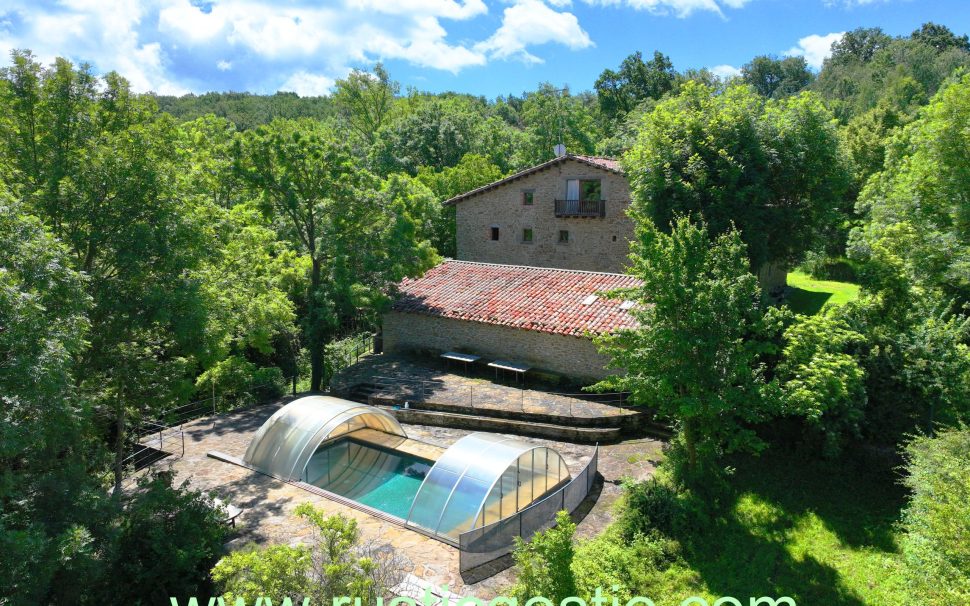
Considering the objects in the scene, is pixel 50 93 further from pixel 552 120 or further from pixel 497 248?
pixel 552 120

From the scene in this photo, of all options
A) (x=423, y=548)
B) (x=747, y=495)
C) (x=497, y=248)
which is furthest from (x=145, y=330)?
(x=497, y=248)

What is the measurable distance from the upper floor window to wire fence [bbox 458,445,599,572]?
61.7 ft

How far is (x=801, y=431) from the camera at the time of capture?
55.5ft

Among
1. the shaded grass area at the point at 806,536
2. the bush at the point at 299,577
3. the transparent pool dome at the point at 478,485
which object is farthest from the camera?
the transparent pool dome at the point at 478,485

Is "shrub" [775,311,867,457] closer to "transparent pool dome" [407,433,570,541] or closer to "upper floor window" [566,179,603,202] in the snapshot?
"transparent pool dome" [407,433,570,541]

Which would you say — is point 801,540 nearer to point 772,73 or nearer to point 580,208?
point 580,208

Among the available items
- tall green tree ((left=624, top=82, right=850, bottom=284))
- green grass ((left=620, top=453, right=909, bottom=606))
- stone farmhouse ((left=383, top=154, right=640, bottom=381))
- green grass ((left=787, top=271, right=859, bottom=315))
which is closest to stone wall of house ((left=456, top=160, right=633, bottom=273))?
stone farmhouse ((left=383, top=154, right=640, bottom=381))

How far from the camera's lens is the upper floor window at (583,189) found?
30797 millimetres

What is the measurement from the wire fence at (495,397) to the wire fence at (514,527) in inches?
177

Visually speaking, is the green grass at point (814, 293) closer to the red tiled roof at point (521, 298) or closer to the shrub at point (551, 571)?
the red tiled roof at point (521, 298)

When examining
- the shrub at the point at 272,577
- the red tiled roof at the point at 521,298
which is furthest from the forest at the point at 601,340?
the shrub at the point at 272,577

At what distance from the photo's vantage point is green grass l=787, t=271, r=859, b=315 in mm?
33594

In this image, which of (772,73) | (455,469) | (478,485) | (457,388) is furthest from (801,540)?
(772,73)

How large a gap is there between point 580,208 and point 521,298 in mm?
8816
